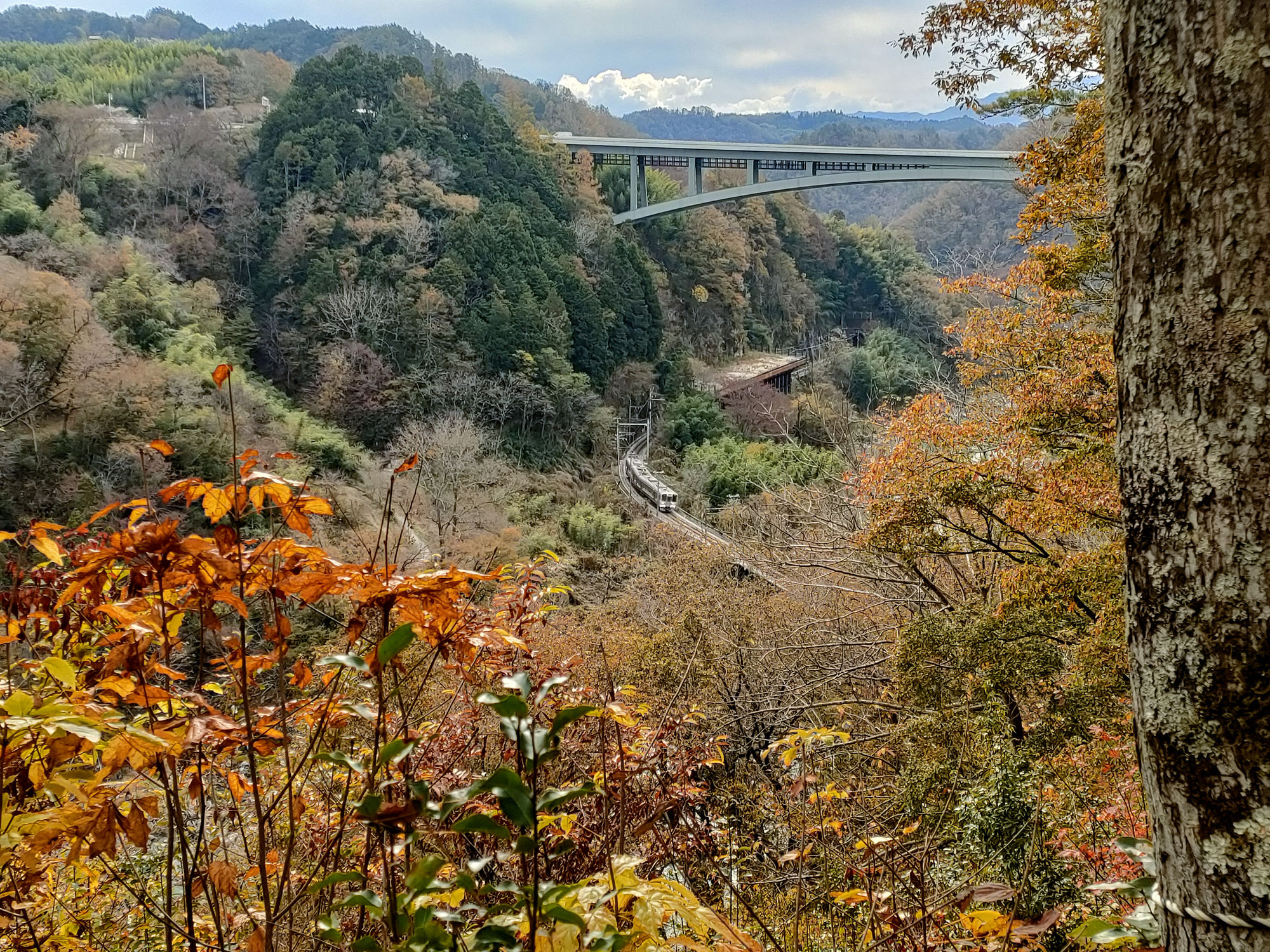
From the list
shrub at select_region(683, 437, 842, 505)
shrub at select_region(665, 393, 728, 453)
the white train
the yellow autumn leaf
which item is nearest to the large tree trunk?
the yellow autumn leaf

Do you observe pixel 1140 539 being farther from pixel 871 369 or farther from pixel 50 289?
pixel 871 369

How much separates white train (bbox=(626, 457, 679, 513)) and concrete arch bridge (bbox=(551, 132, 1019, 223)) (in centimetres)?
1064

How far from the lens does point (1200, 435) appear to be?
0.70 metres

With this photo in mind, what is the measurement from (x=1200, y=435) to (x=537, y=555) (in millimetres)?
10043

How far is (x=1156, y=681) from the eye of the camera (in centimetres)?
74

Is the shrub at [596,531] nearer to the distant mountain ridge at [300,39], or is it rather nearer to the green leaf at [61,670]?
the green leaf at [61,670]

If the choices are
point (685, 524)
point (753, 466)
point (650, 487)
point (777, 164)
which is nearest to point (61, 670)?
point (685, 524)

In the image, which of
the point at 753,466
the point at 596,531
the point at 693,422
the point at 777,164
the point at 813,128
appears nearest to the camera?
the point at 596,531

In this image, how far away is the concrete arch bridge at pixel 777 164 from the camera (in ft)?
70.9

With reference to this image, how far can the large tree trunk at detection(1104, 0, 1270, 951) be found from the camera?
0.66 metres

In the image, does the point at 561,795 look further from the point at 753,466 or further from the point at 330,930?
the point at 753,466

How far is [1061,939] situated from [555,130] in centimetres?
3876

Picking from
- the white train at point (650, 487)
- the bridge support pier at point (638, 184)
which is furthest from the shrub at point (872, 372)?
the white train at point (650, 487)

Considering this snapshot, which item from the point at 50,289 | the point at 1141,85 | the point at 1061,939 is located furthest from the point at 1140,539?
the point at 50,289
